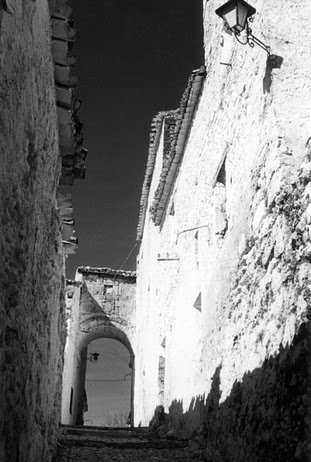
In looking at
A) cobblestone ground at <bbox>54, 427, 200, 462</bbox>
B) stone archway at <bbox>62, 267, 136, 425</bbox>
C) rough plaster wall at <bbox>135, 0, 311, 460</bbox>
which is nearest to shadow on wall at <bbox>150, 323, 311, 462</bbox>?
rough plaster wall at <bbox>135, 0, 311, 460</bbox>

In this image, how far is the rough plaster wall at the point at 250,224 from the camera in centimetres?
414

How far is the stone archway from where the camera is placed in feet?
60.3

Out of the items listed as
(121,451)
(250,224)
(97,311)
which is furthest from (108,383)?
(250,224)

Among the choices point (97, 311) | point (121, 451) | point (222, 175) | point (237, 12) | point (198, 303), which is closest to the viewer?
point (237, 12)

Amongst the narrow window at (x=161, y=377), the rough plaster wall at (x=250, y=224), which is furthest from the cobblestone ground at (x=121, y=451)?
the narrow window at (x=161, y=377)

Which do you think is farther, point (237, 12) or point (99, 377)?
point (99, 377)

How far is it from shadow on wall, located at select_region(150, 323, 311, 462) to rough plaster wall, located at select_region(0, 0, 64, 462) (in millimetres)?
1720

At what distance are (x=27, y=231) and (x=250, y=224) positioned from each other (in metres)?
2.44

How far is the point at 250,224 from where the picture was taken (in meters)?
5.39

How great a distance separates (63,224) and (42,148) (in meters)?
2.23

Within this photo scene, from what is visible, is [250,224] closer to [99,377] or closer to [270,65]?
[270,65]

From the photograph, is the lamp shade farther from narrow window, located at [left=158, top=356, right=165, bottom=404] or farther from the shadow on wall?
narrow window, located at [left=158, top=356, right=165, bottom=404]

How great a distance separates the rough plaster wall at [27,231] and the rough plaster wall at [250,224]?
1.79 m

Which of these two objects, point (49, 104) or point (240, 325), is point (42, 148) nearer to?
point (49, 104)
